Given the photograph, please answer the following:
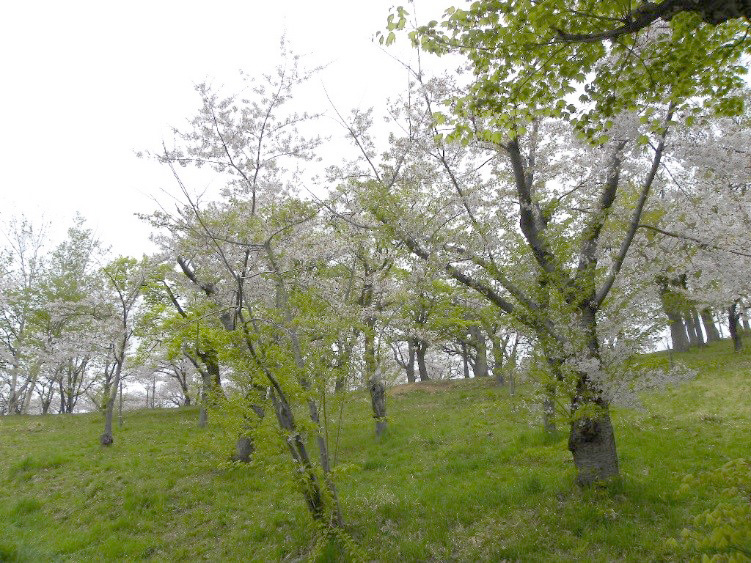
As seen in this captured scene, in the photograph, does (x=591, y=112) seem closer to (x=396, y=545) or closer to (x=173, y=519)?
(x=396, y=545)

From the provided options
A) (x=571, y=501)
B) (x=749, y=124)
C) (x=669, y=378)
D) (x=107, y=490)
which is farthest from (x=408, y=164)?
(x=107, y=490)

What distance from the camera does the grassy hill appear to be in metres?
5.84

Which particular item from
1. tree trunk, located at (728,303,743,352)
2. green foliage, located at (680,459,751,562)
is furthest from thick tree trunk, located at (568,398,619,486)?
tree trunk, located at (728,303,743,352)

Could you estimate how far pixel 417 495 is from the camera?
7543 mm

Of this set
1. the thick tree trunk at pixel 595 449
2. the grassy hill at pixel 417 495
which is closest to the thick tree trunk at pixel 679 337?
the grassy hill at pixel 417 495

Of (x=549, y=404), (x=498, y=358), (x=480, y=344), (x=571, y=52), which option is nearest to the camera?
(x=571, y=52)

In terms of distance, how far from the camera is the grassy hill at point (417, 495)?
5836mm

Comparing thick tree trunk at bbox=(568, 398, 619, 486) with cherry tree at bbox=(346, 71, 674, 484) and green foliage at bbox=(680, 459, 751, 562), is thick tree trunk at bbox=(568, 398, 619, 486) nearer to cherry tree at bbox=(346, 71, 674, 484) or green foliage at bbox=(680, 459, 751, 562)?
cherry tree at bbox=(346, 71, 674, 484)

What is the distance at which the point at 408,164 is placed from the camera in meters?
9.98

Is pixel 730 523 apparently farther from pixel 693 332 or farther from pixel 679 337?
pixel 693 332

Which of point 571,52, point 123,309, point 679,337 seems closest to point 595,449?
point 571,52

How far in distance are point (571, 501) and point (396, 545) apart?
2.50m

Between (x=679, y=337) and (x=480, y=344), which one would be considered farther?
(x=480, y=344)

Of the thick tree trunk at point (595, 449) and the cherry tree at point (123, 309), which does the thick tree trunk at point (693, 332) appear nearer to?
the thick tree trunk at point (595, 449)
